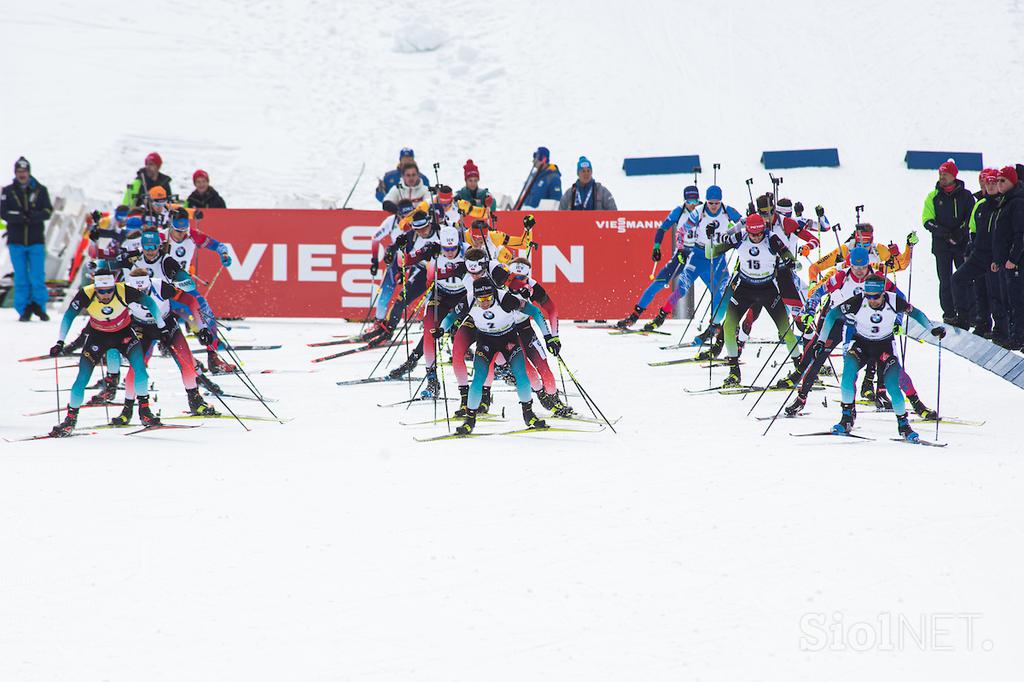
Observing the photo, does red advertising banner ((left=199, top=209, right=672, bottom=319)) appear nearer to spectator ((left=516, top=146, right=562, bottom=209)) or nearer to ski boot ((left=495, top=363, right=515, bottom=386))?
spectator ((left=516, top=146, right=562, bottom=209))

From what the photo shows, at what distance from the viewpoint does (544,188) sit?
67.6ft

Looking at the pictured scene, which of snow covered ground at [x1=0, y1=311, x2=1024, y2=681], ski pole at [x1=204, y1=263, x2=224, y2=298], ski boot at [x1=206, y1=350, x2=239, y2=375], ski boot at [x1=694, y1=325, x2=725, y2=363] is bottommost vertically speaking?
snow covered ground at [x1=0, y1=311, x2=1024, y2=681]

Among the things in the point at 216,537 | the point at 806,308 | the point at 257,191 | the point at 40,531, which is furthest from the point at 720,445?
the point at 257,191

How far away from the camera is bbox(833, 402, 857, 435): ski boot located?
11016mm

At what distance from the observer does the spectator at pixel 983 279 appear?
569 inches

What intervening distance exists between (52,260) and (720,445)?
13.6m

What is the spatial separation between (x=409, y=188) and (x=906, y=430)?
853 cm

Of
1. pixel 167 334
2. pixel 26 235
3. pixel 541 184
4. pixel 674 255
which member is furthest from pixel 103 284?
pixel 541 184

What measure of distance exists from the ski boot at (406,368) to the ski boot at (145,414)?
3.19 metres

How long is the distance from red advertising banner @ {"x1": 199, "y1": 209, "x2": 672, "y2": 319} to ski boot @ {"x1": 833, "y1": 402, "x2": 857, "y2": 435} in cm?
811

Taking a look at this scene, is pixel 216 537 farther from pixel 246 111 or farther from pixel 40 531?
pixel 246 111

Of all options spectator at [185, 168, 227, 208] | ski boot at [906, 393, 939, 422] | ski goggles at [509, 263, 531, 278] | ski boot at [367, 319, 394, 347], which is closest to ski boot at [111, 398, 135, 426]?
ski goggles at [509, 263, 531, 278]

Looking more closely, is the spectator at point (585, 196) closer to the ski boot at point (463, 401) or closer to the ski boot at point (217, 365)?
the ski boot at point (217, 365)

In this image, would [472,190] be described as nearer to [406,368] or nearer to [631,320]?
[631,320]
